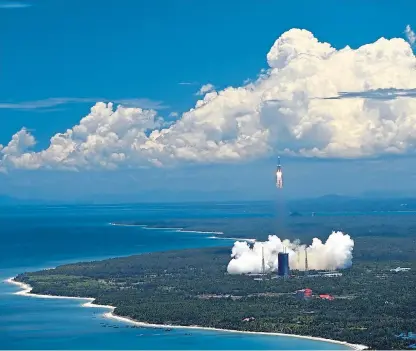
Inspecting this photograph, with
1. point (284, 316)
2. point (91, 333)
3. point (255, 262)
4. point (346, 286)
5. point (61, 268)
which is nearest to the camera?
point (91, 333)

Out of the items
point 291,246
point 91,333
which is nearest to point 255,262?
point 291,246

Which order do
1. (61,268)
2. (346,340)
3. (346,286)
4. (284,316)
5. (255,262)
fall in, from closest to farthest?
(346,340), (284,316), (346,286), (255,262), (61,268)

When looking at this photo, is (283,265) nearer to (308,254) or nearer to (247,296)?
(308,254)

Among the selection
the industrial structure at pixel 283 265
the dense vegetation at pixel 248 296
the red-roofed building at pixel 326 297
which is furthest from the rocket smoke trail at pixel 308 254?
the red-roofed building at pixel 326 297

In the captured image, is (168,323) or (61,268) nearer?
(168,323)

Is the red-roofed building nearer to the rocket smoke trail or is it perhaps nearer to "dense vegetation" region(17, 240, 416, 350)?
"dense vegetation" region(17, 240, 416, 350)

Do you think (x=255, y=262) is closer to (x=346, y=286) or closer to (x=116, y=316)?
(x=346, y=286)

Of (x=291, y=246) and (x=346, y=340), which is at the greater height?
(x=291, y=246)

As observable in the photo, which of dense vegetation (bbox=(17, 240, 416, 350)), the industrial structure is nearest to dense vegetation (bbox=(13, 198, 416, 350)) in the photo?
dense vegetation (bbox=(17, 240, 416, 350))
